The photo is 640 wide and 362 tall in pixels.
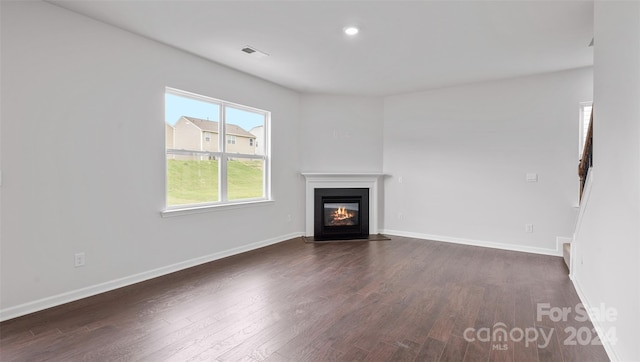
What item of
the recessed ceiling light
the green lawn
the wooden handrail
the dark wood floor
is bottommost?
the dark wood floor

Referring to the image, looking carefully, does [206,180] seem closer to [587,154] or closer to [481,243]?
[481,243]

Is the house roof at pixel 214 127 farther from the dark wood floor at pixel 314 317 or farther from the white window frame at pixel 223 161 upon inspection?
the dark wood floor at pixel 314 317

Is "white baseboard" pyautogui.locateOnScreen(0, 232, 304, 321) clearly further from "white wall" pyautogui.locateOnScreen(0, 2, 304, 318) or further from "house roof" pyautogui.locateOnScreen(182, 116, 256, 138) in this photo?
"house roof" pyautogui.locateOnScreen(182, 116, 256, 138)

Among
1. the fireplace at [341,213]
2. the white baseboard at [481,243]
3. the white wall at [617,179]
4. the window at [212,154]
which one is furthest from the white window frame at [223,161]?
the white wall at [617,179]

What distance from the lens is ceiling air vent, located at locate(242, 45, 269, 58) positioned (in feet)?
12.0

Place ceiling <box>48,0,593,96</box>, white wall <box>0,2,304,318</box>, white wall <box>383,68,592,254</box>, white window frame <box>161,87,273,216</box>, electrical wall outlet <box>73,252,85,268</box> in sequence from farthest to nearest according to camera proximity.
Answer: white wall <box>383,68,592,254</box>
white window frame <box>161,87,273,216</box>
electrical wall outlet <box>73,252,85,268</box>
ceiling <box>48,0,593,96</box>
white wall <box>0,2,304,318</box>

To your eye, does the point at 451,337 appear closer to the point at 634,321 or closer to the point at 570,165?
the point at 634,321

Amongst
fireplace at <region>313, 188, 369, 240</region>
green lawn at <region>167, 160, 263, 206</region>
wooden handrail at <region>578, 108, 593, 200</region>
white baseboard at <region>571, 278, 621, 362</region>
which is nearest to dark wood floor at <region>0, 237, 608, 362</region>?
white baseboard at <region>571, 278, 621, 362</region>

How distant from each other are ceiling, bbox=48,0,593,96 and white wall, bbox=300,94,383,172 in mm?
1236

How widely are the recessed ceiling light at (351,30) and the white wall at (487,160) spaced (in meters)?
2.80

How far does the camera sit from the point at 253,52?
3.77 meters

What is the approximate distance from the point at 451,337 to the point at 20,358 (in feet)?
9.25

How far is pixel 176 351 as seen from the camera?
207cm

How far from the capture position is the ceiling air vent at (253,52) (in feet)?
12.0
